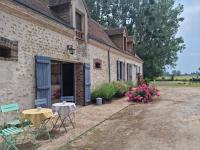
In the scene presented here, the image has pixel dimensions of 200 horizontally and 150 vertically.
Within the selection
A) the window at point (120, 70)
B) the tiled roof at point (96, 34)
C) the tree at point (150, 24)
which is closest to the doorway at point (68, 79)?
the tiled roof at point (96, 34)

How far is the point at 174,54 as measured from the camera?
1334 inches

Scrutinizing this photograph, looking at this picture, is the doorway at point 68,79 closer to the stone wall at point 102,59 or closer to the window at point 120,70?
the stone wall at point 102,59

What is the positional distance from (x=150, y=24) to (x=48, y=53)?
82.9ft

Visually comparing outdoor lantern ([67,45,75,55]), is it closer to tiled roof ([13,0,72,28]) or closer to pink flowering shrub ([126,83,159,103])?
tiled roof ([13,0,72,28])

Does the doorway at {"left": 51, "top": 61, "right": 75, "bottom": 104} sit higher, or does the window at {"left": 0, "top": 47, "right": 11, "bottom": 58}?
the window at {"left": 0, "top": 47, "right": 11, "bottom": 58}

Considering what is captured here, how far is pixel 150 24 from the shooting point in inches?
1281

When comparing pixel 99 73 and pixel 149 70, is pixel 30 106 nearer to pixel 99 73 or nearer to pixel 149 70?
pixel 99 73

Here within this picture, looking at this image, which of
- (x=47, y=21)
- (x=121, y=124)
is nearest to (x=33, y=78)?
(x=47, y=21)

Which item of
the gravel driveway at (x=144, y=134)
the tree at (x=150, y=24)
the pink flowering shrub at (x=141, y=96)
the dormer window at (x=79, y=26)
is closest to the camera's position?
the gravel driveway at (x=144, y=134)

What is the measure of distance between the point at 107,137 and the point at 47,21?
205 inches

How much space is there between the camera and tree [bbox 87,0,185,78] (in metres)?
32.1

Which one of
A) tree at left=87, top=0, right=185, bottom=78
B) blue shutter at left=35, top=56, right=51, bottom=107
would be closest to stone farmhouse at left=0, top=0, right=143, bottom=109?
blue shutter at left=35, top=56, right=51, bottom=107

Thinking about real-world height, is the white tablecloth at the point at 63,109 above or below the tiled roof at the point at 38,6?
below

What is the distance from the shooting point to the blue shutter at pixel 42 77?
8.70 metres
